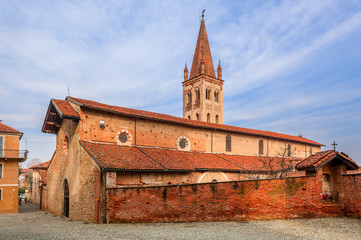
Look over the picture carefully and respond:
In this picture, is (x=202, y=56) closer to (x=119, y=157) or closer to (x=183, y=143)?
(x=183, y=143)

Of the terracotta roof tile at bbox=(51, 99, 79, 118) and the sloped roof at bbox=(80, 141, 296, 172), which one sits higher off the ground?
the terracotta roof tile at bbox=(51, 99, 79, 118)

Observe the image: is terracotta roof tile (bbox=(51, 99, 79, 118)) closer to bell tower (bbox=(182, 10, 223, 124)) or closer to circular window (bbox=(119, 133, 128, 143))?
circular window (bbox=(119, 133, 128, 143))

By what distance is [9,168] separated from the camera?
76.7 ft

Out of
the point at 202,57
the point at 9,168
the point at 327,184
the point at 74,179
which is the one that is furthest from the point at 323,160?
the point at 202,57

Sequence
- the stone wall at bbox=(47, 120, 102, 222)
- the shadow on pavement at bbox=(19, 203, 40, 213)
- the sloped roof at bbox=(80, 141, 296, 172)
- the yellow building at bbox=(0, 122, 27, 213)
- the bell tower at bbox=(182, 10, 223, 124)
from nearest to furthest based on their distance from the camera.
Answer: the stone wall at bbox=(47, 120, 102, 222), the sloped roof at bbox=(80, 141, 296, 172), the yellow building at bbox=(0, 122, 27, 213), the shadow on pavement at bbox=(19, 203, 40, 213), the bell tower at bbox=(182, 10, 223, 124)

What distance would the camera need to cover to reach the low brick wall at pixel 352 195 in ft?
41.8

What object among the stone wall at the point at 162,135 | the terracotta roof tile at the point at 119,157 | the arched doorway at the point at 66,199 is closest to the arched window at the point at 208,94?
the stone wall at the point at 162,135

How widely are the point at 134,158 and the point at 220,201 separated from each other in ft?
23.7

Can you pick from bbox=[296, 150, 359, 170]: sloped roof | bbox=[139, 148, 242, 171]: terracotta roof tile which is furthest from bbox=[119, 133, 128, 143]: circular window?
bbox=[296, 150, 359, 170]: sloped roof

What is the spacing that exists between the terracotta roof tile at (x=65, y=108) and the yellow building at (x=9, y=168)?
6130 mm

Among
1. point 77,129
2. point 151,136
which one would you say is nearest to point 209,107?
point 151,136

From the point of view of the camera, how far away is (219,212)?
13.4 metres

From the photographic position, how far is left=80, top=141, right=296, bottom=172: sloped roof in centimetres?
1733

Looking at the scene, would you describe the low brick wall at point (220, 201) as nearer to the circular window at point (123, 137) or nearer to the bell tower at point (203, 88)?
the circular window at point (123, 137)
